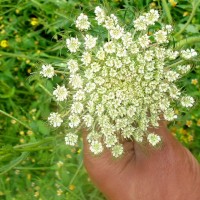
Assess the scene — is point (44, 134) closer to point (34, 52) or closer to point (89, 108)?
point (34, 52)

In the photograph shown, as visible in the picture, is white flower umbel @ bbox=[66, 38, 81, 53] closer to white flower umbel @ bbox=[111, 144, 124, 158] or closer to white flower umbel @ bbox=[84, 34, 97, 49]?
white flower umbel @ bbox=[84, 34, 97, 49]

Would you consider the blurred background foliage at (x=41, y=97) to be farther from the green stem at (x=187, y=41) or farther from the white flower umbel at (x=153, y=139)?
the white flower umbel at (x=153, y=139)

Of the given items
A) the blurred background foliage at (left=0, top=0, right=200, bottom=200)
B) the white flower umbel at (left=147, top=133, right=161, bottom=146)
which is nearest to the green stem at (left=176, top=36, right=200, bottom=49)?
the blurred background foliage at (left=0, top=0, right=200, bottom=200)

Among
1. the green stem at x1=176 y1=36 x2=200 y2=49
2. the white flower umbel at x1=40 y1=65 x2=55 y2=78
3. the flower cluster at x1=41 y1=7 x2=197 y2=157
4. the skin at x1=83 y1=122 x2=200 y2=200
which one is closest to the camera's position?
the flower cluster at x1=41 y1=7 x2=197 y2=157

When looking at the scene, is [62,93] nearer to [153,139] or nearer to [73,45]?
[73,45]

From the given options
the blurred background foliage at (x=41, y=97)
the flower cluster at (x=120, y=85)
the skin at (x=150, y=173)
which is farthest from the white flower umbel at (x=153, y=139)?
the blurred background foliage at (x=41, y=97)

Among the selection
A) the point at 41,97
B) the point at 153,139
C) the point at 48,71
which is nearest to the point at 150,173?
the point at 153,139
